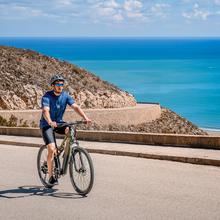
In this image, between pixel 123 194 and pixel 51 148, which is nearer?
pixel 123 194

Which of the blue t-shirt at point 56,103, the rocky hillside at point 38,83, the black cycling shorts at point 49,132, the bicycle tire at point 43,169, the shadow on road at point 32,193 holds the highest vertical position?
the rocky hillside at point 38,83

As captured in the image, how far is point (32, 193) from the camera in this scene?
33.8 feet

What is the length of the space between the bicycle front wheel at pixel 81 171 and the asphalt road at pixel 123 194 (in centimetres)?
15

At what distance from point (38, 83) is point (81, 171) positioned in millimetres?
43375

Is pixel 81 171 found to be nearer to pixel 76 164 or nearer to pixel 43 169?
pixel 76 164

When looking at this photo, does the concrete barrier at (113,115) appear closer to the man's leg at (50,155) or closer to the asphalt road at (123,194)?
the asphalt road at (123,194)

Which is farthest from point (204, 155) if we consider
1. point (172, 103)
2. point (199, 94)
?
point (199, 94)

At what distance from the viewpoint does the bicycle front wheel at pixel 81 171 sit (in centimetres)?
957

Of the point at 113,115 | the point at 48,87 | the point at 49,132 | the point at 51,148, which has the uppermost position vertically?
the point at 48,87

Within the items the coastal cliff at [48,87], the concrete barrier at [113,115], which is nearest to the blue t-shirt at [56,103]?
the concrete barrier at [113,115]

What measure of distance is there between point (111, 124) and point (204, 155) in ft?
115

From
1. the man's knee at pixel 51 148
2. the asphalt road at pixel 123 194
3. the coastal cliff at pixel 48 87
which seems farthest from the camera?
the coastal cliff at pixel 48 87

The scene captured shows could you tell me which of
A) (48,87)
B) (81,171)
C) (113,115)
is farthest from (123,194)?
(48,87)

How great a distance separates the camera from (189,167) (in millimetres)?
12891
